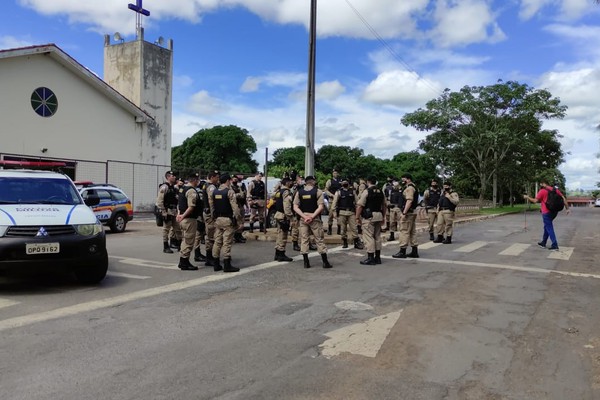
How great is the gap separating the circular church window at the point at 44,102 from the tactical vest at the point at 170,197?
1501 cm

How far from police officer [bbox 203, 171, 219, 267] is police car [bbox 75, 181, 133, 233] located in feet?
23.0

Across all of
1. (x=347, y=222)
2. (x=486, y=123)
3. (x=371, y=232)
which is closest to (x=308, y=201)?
(x=371, y=232)

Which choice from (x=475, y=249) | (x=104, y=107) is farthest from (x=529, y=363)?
(x=104, y=107)

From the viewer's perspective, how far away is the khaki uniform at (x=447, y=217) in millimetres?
14039

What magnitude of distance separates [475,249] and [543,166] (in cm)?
4078

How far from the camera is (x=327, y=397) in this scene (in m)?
3.72

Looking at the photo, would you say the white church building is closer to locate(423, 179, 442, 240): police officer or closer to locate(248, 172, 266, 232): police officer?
locate(248, 172, 266, 232): police officer

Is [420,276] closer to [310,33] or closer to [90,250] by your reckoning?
[90,250]

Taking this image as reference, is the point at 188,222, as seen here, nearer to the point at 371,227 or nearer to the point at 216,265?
the point at 216,265

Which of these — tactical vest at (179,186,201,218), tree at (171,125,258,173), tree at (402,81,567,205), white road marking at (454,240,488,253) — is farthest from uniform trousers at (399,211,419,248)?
tree at (171,125,258,173)

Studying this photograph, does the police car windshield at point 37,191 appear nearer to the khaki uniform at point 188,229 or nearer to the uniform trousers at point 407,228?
the khaki uniform at point 188,229

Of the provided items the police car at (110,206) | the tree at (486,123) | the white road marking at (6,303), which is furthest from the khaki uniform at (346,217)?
the tree at (486,123)

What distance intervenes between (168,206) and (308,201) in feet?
10.8

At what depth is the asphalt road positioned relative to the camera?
3922 millimetres
